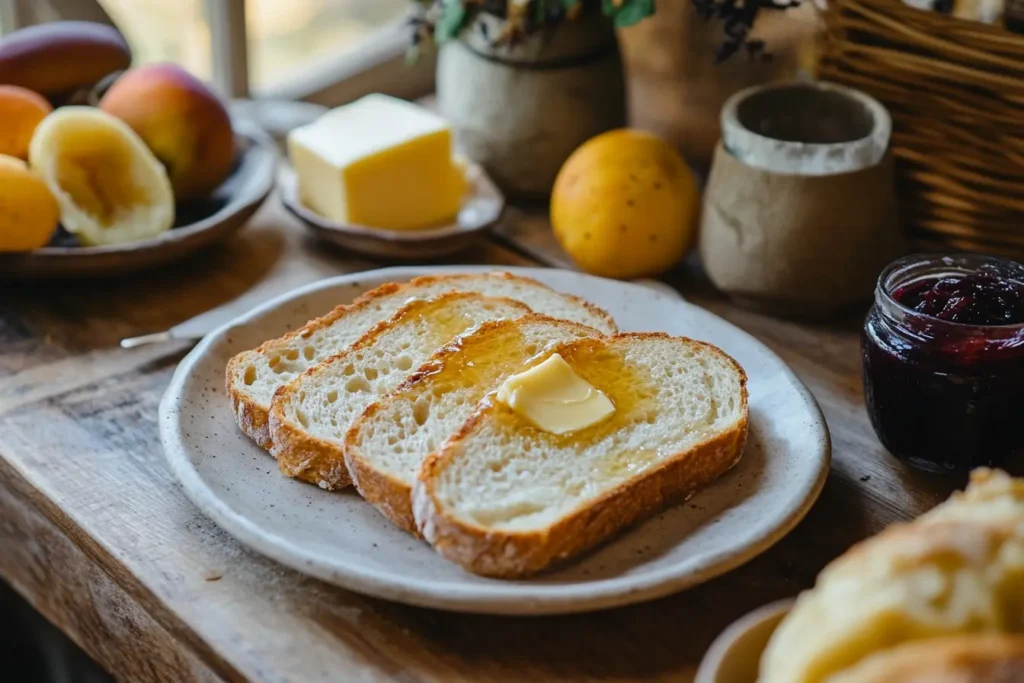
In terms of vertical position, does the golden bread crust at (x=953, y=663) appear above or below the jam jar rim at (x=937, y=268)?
above

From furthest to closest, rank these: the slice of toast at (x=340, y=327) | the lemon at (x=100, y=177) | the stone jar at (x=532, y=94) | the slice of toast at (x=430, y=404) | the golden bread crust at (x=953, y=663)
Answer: the stone jar at (x=532, y=94) → the lemon at (x=100, y=177) → the slice of toast at (x=340, y=327) → the slice of toast at (x=430, y=404) → the golden bread crust at (x=953, y=663)

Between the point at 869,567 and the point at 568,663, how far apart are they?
1.36ft

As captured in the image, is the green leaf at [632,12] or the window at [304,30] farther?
the window at [304,30]

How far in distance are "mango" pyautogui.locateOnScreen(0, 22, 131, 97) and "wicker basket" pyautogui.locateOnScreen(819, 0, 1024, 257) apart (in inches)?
52.9

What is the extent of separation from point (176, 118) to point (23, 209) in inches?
13.9

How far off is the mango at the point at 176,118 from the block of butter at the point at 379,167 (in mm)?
149

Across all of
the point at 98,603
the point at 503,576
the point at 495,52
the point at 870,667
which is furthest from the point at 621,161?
the point at 870,667

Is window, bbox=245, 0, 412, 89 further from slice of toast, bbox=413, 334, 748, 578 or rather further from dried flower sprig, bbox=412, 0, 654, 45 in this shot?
slice of toast, bbox=413, 334, 748, 578

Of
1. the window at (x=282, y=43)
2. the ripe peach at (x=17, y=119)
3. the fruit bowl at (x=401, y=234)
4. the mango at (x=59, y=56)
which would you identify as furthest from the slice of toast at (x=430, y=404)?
the window at (x=282, y=43)

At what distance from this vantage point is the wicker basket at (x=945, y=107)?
5.62 feet

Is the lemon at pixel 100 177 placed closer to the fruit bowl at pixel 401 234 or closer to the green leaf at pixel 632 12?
the fruit bowl at pixel 401 234

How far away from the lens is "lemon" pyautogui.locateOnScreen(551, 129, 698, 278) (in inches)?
74.2

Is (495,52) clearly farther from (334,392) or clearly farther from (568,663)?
(568,663)

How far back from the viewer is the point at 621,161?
6.22 ft
